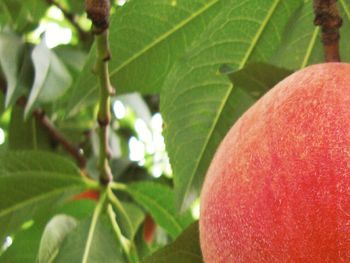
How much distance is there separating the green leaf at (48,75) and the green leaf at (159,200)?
0.19 meters

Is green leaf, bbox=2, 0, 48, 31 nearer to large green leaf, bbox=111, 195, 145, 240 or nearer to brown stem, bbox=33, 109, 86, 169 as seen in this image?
brown stem, bbox=33, 109, 86, 169

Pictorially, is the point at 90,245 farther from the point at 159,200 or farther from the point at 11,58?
the point at 11,58

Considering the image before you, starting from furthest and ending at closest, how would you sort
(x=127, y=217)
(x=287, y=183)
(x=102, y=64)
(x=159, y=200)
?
(x=159, y=200)
(x=127, y=217)
(x=102, y=64)
(x=287, y=183)

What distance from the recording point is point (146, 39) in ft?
3.22

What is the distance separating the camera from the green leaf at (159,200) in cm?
118

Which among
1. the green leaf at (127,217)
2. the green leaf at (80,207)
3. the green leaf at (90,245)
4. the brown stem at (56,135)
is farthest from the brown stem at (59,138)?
the green leaf at (90,245)

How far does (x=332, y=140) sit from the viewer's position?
0.62 m

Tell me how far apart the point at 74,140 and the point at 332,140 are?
3.40ft

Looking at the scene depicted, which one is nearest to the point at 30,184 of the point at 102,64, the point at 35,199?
the point at 35,199

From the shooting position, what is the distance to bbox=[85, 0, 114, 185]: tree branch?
0.80 meters

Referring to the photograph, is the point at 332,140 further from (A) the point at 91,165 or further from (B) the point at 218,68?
(A) the point at 91,165

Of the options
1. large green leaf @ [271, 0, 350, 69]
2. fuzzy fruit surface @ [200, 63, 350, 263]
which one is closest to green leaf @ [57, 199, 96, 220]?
large green leaf @ [271, 0, 350, 69]

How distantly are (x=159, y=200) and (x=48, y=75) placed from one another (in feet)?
0.85

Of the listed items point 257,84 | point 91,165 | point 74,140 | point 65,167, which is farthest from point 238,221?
point 74,140
